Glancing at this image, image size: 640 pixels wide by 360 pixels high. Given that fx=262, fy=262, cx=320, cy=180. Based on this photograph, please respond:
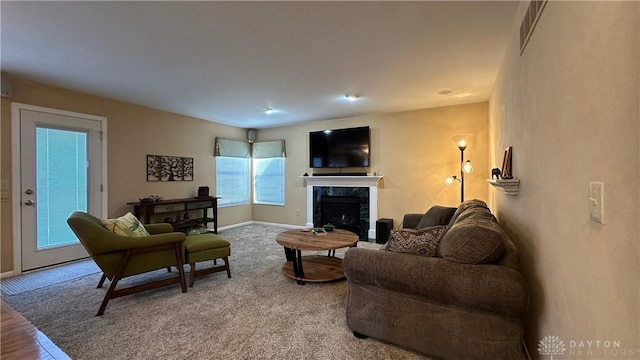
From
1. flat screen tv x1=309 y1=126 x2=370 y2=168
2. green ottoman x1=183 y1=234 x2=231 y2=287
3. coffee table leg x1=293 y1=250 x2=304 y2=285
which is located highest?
flat screen tv x1=309 y1=126 x2=370 y2=168

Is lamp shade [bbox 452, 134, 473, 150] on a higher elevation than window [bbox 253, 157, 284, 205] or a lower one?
higher

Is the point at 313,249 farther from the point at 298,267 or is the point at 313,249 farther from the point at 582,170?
the point at 582,170

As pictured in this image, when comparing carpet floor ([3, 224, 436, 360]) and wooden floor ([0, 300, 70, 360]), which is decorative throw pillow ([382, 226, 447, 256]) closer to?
carpet floor ([3, 224, 436, 360])

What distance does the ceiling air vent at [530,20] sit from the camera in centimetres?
147

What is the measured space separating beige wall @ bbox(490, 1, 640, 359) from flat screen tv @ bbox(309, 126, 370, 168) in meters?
3.50

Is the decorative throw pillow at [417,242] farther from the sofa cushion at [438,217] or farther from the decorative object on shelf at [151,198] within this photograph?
the decorative object on shelf at [151,198]

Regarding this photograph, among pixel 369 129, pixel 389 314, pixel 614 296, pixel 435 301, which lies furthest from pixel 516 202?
pixel 369 129

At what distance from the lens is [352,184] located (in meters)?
5.34

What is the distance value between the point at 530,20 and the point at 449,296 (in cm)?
178

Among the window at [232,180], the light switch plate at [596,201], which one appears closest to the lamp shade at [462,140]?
the light switch plate at [596,201]

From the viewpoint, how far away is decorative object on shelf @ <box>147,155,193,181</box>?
4.63m

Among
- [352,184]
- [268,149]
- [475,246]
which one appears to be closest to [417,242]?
[475,246]

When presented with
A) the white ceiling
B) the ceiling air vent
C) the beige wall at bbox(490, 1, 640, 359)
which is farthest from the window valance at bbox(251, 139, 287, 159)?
the beige wall at bbox(490, 1, 640, 359)

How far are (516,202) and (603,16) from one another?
161cm
